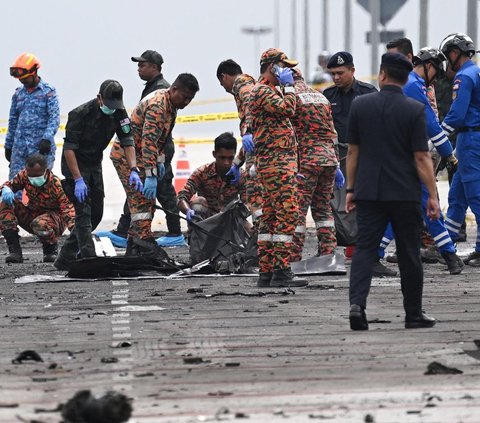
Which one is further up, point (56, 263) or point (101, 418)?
point (101, 418)

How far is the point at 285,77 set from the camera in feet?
39.1

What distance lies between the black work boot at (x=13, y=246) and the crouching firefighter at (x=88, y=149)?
3.81ft

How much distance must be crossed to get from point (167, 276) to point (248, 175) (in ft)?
4.40

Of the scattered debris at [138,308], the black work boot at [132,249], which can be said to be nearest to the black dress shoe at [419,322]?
the scattered debris at [138,308]

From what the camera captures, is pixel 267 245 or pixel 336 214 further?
pixel 336 214

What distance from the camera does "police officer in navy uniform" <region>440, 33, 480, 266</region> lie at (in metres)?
14.0

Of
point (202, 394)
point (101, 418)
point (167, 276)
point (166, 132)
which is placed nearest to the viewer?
point (101, 418)

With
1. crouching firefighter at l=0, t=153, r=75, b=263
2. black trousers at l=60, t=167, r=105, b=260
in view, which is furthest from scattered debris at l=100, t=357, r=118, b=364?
crouching firefighter at l=0, t=153, r=75, b=263

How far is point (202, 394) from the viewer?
702 cm

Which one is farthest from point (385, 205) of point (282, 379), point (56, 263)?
point (56, 263)

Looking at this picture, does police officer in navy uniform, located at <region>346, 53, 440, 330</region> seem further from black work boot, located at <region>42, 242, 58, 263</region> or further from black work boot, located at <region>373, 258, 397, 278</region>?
black work boot, located at <region>42, 242, 58, 263</region>

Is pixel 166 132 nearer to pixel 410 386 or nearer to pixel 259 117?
pixel 259 117

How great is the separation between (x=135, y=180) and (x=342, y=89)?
2.00 metres

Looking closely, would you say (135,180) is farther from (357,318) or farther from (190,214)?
(357,318)
